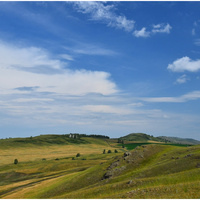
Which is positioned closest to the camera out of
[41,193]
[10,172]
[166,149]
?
[41,193]

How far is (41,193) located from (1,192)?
23961 millimetres

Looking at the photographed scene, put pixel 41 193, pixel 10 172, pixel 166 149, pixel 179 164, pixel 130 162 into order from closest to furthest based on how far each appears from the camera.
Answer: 1. pixel 179 164
2. pixel 41 193
3. pixel 130 162
4. pixel 166 149
5. pixel 10 172

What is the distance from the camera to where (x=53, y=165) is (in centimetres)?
13725

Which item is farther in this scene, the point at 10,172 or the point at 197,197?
the point at 10,172

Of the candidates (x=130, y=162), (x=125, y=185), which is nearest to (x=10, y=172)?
(x=130, y=162)

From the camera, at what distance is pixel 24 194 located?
67.2m

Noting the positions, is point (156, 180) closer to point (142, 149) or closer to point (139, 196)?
point (139, 196)

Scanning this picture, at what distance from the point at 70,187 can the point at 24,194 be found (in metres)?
16.6

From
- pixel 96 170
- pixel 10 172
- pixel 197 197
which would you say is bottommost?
pixel 10 172

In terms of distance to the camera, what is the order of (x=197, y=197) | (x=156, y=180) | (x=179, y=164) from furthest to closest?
(x=179, y=164)
(x=156, y=180)
(x=197, y=197)

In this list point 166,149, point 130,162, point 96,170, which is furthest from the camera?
point 166,149

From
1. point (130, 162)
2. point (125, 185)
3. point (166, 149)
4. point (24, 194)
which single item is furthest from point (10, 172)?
point (125, 185)

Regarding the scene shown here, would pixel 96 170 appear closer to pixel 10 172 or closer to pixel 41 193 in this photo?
pixel 41 193

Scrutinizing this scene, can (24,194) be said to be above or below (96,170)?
below
